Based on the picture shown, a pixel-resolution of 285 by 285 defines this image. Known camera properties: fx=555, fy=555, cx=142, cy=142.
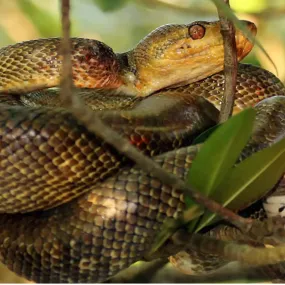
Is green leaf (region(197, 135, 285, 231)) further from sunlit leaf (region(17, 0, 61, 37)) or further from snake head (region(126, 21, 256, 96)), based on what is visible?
sunlit leaf (region(17, 0, 61, 37))

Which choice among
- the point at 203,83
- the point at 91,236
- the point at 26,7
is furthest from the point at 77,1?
the point at 91,236

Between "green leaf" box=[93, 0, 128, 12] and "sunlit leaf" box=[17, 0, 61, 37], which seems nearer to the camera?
"green leaf" box=[93, 0, 128, 12]

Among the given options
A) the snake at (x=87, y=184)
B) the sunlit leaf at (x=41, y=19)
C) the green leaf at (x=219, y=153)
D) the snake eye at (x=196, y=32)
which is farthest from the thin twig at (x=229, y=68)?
the sunlit leaf at (x=41, y=19)

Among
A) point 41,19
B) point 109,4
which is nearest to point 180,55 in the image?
point 109,4

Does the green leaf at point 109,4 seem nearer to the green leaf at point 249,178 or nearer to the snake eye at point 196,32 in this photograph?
the snake eye at point 196,32

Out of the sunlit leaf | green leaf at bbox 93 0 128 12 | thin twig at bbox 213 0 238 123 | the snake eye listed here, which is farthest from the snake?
the sunlit leaf

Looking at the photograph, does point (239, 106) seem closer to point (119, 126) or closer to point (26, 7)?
point (119, 126)

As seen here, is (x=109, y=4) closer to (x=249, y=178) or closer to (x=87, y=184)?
(x=87, y=184)
